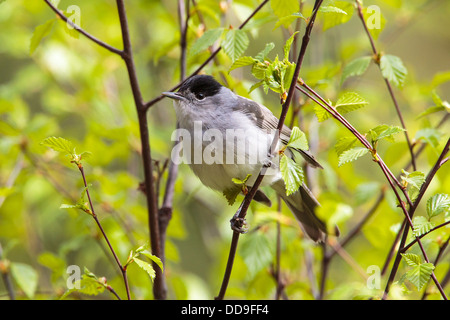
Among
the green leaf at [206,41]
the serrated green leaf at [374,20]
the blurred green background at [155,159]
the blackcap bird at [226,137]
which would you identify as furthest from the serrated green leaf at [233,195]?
the serrated green leaf at [374,20]

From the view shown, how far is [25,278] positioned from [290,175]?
1.66 metres

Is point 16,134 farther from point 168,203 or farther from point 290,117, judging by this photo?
point 290,117

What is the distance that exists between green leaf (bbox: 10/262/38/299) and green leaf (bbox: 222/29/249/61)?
1.61 metres

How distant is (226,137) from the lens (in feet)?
9.98

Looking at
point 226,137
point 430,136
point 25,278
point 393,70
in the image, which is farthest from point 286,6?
point 25,278

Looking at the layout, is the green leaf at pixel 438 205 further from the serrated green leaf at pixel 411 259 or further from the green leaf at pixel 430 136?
the green leaf at pixel 430 136

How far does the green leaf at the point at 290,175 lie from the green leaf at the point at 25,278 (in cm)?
156

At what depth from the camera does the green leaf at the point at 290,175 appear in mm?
1994

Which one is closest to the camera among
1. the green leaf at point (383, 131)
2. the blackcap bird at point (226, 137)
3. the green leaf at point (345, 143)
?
the green leaf at point (383, 131)

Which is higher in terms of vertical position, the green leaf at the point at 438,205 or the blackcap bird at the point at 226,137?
the blackcap bird at the point at 226,137

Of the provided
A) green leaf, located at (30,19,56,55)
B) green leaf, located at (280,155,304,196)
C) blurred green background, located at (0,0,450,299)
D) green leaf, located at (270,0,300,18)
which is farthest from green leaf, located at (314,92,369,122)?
green leaf, located at (30,19,56,55)

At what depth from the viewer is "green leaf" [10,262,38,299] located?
2.71m

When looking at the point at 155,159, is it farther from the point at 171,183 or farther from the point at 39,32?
the point at 39,32
